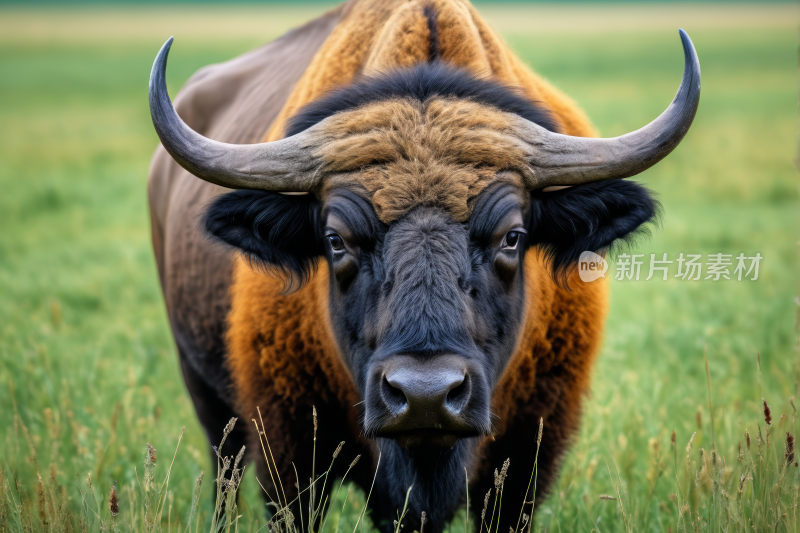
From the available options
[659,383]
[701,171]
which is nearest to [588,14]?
[701,171]

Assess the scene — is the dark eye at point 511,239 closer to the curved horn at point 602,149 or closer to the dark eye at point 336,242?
the curved horn at point 602,149

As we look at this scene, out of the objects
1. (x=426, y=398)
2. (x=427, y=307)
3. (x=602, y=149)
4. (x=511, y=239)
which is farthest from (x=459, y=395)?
(x=602, y=149)

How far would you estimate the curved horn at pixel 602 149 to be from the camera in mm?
2994

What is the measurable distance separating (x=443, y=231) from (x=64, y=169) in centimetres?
1541

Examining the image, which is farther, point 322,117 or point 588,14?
point 588,14

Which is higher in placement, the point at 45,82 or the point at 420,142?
the point at 420,142

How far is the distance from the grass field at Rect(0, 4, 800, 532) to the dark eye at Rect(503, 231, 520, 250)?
1.24m

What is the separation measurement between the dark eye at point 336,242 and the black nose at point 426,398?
23.7 inches

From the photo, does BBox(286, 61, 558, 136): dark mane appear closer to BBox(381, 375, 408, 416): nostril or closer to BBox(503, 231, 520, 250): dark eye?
BBox(503, 231, 520, 250): dark eye

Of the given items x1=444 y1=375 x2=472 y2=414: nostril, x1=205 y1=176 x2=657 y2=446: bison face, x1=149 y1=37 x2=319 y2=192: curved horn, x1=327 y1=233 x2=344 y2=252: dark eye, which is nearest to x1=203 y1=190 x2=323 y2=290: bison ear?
x1=205 y1=176 x2=657 y2=446: bison face

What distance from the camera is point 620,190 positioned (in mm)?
3209

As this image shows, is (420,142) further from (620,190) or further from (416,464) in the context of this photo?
(416,464)

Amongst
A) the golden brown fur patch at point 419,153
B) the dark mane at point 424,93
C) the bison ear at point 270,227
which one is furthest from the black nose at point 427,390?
the dark mane at point 424,93

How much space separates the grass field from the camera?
430 centimetres
